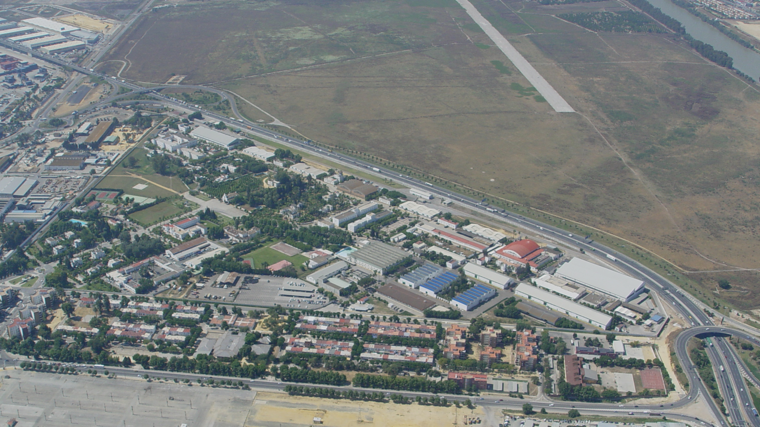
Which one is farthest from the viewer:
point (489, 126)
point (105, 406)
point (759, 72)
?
point (759, 72)

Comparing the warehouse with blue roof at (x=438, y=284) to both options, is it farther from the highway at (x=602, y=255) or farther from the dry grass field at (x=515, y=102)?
the dry grass field at (x=515, y=102)

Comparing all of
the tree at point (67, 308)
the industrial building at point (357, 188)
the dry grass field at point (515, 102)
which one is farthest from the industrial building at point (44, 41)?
the tree at point (67, 308)

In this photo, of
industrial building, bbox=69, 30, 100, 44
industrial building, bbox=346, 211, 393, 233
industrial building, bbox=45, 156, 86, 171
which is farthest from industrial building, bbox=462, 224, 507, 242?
industrial building, bbox=69, 30, 100, 44

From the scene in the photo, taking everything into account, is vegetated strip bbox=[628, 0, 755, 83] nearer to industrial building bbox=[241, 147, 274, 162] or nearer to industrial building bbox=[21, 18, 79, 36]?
industrial building bbox=[241, 147, 274, 162]

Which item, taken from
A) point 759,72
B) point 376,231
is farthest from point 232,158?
point 759,72

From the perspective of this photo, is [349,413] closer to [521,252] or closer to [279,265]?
[279,265]

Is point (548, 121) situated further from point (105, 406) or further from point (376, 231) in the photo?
point (105, 406)
